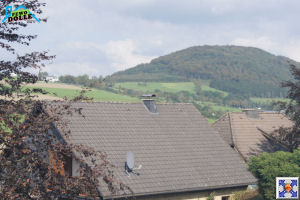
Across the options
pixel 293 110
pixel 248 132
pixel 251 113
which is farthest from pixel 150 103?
pixel 251 113

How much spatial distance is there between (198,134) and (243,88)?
108357 millimetres

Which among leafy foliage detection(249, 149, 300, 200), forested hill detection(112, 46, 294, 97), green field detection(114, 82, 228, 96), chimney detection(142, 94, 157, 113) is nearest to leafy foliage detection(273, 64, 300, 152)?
leafy foliage detection(249, 149, 300, 200)

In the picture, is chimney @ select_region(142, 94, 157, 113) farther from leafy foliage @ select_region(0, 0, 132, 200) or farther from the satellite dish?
leafy foliage @ select_region(0, 0, 132, 200)

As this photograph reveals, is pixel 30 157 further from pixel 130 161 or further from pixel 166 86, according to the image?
pixel 166 86

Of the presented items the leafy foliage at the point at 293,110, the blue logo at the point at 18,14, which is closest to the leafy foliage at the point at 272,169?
the leafy foliage at the point at 293,110

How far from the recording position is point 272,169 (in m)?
25.2

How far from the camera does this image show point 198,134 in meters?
30.3

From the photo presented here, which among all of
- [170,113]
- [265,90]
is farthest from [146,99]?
[265,90]

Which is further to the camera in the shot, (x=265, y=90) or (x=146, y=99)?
(x=265, y=90)

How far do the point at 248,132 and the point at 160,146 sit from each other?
11762mm

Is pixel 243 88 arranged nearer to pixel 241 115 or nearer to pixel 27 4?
pixel 241 115

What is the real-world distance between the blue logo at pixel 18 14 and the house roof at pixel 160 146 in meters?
11.3

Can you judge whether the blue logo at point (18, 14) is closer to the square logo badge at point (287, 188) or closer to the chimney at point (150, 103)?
the square logo badge at point (287, 188)

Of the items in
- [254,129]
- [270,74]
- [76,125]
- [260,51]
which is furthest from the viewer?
[260,51]
